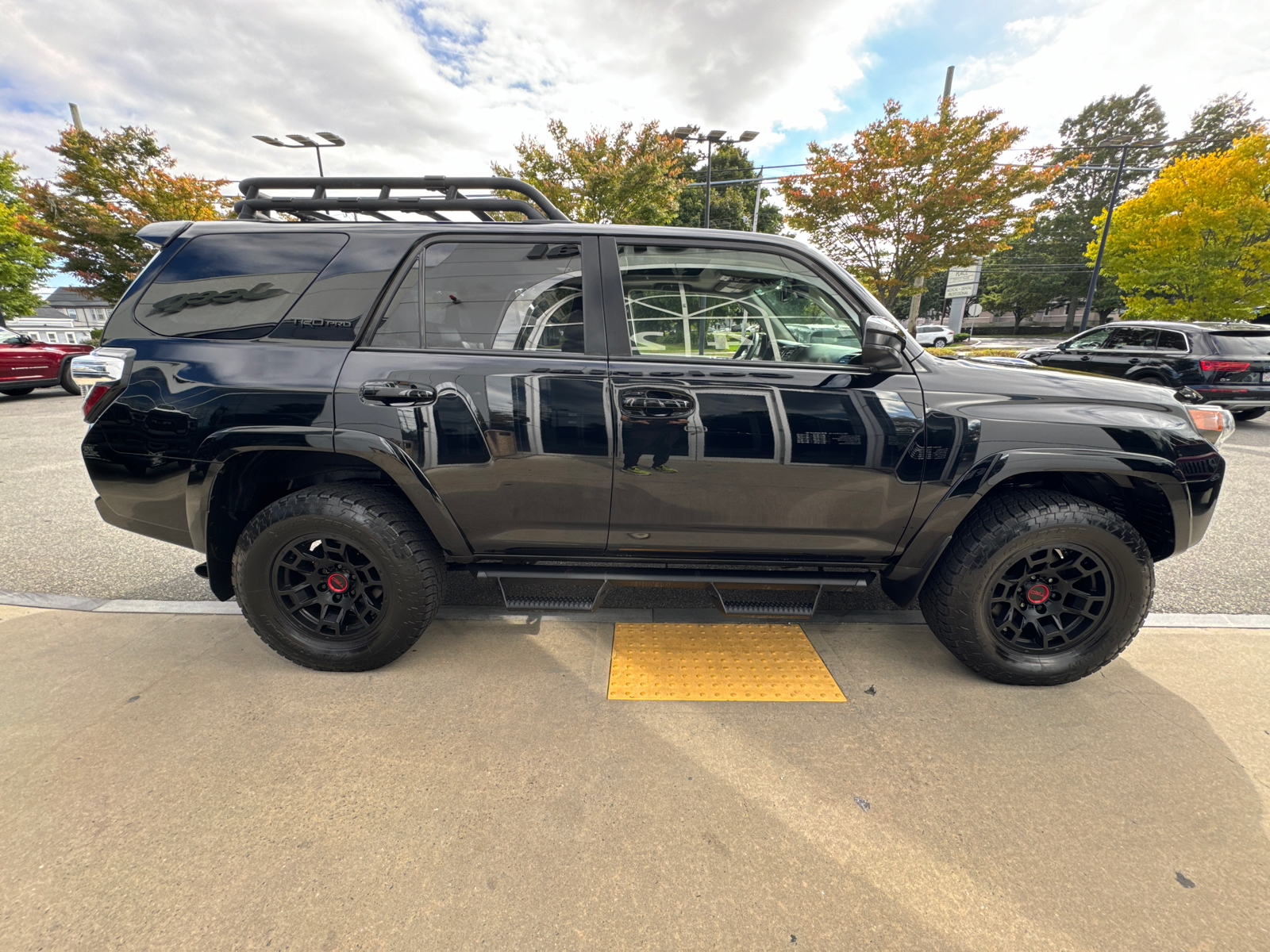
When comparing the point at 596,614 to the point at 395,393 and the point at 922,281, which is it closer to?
the point at 395,393

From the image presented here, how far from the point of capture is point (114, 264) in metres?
14.0

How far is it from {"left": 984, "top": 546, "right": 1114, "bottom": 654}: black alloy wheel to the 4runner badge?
125 inches

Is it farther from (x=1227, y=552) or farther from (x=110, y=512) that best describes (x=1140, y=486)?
(x=110, y=512)

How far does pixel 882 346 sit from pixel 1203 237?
59.8 ft

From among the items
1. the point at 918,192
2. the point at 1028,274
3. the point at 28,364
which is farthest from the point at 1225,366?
the point at 1028,274

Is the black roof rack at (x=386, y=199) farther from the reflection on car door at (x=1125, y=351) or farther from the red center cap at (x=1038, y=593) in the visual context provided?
the reflection on car door at (x=1125, y=351)

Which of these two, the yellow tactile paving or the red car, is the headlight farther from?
the red car

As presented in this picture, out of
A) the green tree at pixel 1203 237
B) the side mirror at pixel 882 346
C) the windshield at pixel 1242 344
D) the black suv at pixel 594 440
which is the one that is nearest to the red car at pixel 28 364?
the black suv at pixel 594 440

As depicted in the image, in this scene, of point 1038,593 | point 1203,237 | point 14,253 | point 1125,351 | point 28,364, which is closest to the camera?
point 1038,593

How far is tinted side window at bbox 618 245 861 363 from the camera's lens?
219 centimetres

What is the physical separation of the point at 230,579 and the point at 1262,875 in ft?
12.3

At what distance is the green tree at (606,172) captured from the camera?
12945 mm

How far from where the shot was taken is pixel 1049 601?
7.41ft

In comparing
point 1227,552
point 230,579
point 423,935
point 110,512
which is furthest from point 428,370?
point 1227,552
